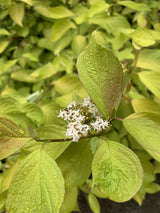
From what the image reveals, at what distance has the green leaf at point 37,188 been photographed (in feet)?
0.99

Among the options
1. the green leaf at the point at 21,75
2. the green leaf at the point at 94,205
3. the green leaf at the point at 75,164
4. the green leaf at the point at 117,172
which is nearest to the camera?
the green leaf at the point at 117,172

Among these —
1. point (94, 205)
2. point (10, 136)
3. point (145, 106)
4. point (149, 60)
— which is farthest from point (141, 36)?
point (94, 205)

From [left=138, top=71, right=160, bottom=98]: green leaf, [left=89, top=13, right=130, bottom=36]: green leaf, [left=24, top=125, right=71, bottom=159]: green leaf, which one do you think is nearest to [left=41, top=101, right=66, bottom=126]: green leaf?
[left=24, top=125, right=71, bottom=159]: green leaf

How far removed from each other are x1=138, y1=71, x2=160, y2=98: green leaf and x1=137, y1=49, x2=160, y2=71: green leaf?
0.11ft

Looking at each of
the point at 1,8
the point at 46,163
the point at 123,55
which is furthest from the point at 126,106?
the point at 1,8

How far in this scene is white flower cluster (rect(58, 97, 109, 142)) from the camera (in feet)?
1.17

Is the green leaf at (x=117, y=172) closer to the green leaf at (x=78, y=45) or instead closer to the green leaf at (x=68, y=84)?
the green leaf at (x=68, y=84)

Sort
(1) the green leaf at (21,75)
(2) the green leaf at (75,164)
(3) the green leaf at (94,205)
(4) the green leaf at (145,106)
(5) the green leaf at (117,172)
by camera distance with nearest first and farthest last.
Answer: (5) the green leaf at (117,172) → (2) the green leaf at (75,164) → (4) the green leaf at (145,106) → (3) the green leaf at (94,205) → (1) the green leaf at (21,75)

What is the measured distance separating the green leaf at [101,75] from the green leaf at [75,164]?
0.09m

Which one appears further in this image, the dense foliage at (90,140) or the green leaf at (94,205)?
the green leaf at (94,205)

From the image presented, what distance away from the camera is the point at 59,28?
2.64ft

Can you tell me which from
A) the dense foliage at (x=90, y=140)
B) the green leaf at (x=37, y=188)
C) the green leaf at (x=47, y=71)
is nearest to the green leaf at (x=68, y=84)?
the dense foliage at (x=90, y=140)

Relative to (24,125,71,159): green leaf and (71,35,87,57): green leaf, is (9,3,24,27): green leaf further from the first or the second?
(24,125,71,159): green leaf

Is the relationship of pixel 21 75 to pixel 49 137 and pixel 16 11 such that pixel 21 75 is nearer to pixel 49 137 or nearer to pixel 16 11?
pixel 16 11
